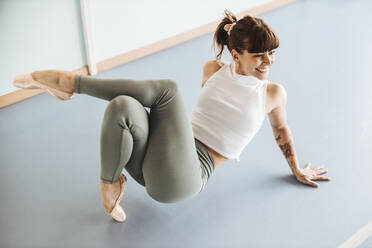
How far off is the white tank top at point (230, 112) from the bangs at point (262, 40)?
0.46 ft

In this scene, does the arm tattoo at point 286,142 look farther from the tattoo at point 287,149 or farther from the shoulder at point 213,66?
the shoulder at point 213,66

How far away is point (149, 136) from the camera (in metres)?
1.76

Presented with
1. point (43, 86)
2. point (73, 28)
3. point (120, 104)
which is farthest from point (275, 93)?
point (73, 28)

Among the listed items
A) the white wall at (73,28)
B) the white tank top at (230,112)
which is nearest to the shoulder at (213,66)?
the white tank top at (230,112)

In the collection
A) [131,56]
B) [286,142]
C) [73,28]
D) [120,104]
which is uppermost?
[120,104]

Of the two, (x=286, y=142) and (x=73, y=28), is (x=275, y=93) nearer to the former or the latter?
(x=286, y=142)

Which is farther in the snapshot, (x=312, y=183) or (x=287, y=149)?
(x=312, y=183)

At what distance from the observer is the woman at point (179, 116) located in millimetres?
1674

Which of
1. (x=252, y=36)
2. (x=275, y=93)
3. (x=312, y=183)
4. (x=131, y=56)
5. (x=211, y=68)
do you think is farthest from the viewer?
(x=131, y=56)

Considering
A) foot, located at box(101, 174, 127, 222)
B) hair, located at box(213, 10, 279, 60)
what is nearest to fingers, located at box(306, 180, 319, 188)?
hair, located at box(213, 10, 279, 60)

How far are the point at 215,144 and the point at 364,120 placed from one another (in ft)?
4.32

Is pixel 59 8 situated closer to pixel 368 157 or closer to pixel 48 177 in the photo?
pixel 48 177

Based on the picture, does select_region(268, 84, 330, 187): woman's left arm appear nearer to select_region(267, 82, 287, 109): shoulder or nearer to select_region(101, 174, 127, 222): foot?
select_region(267, 82, 287, 109): shoulder

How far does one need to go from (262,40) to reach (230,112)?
318mm
